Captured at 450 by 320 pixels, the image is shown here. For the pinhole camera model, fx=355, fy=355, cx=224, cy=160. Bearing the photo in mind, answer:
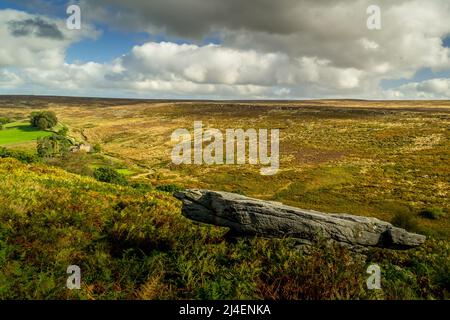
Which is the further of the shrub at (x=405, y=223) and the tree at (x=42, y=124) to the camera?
the tree at (x=42, y=124)

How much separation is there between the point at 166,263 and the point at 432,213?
4455 cm

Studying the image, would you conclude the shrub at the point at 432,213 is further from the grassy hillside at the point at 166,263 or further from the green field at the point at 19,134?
the green field at the point at 19,134

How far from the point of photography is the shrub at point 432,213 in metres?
44.2

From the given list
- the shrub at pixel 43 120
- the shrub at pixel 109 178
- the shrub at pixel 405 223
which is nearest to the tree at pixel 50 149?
the shrub at pixel 109 178

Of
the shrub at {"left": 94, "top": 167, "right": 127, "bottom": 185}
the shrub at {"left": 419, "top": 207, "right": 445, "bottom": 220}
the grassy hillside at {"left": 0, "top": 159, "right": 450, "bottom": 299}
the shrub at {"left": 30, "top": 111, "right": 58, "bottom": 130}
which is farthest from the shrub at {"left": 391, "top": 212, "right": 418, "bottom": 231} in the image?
the shrub at {"left": 30, "top": 111, "right": 58, "bottom": 130}

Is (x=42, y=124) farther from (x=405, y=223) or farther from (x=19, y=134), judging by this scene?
(x=405, y=223)

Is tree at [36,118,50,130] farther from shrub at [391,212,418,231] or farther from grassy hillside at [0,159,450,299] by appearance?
grassy hillside at [0,159,450,299]

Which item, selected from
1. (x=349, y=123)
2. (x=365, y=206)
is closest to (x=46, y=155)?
(x=365, y=206)

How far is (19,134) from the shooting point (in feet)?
405

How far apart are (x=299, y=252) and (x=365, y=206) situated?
1721 inches

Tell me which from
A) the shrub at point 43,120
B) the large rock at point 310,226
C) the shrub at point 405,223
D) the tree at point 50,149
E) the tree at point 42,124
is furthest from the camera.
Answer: the shrub at point 43,120

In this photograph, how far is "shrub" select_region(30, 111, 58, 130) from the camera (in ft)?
438

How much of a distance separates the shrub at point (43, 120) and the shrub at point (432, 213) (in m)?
130
